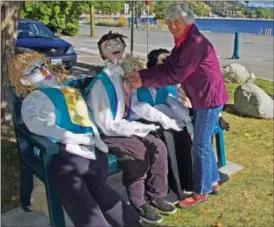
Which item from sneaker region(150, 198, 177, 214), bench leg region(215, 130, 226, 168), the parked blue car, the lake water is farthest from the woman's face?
the lake water

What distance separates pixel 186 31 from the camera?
3.27 m

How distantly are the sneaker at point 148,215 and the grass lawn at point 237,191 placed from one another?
7 centimetres

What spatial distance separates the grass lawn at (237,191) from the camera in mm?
3516

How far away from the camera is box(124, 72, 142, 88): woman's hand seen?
3350 millimetres

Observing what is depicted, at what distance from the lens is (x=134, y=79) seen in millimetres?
3350

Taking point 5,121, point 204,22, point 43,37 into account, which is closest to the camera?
point 5,121

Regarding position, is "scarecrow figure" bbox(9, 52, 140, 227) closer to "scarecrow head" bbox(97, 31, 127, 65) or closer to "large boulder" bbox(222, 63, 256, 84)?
"scarecrow head" bbox(97, 31, 127, 65)

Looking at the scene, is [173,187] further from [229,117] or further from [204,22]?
[204,22]

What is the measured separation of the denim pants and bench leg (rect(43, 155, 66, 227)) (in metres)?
1.24

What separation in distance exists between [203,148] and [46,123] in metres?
1.34

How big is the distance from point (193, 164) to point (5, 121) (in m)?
2.30

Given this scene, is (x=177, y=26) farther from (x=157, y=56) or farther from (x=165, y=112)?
(x=165, y=112)

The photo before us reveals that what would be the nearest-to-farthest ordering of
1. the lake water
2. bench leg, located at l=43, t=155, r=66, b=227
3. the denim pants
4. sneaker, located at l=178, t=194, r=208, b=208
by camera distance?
1. bench leg, located at l=43, t=155, r=66, b=227
2. the denim pants
3. sneaker, located at l=178, t=194, r=208, b=208
4. the lake water

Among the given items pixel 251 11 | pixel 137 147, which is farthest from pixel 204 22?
pixel 137 147
